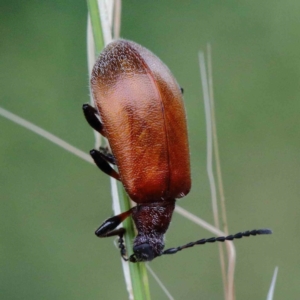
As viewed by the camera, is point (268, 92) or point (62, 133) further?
point (268, 92)

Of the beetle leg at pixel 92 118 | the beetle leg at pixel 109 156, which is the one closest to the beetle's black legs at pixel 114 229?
the beetle leg at pixel 109 156

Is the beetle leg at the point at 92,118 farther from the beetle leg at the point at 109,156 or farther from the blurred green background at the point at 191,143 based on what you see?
the blurred green background at the point at 191,143

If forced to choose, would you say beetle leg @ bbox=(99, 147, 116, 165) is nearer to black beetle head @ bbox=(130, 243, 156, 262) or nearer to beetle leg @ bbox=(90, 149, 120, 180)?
beetle leg @ bbox=(90, 149, 120, 180)

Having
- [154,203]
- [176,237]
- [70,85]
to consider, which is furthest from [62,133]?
[154,203]

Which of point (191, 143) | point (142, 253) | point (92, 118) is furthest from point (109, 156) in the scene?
point (191, 143)

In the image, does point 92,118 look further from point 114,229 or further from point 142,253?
point 142,253

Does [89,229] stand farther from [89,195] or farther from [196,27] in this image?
[196,27]
